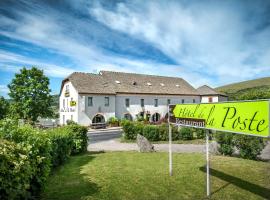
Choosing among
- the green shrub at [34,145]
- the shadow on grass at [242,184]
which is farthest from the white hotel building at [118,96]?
the green shrub at [34,145]

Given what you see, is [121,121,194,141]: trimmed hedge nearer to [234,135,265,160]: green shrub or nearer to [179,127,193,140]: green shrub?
[179,127,193,140]: green shrub

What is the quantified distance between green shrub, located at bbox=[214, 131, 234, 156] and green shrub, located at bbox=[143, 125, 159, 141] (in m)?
8.59

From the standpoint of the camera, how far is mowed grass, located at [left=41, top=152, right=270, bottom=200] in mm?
7043

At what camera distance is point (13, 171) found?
4.28 m

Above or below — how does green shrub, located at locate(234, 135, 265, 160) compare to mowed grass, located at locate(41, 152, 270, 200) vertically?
above

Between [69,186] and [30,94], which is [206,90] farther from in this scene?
[69,186]

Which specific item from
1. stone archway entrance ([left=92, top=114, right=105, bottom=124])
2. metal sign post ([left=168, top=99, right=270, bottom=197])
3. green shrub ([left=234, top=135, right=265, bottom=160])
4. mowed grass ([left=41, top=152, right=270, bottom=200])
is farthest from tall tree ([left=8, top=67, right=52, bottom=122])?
metal sign post ([left=168, top=99, right=270, bottom=197])

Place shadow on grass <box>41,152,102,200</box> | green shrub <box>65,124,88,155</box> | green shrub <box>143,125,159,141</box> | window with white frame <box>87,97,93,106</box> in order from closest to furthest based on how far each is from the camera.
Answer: shadow on grass <box>41,152,102,200</box>, green shrub <box>65,124,88,155</box>, green shrub <box>143,125,159,141</box>, window with white frame <box>87,97,93,106</box>

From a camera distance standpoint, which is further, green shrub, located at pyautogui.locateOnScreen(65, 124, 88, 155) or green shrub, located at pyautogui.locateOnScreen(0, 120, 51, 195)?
green shrub, located at pyautogui.locateOnScreen(65, 124, 88, 155)

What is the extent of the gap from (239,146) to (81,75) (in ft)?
99.8

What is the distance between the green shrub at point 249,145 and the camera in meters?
13.2

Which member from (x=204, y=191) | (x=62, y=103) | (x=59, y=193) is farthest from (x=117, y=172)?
(x=62, y=103)

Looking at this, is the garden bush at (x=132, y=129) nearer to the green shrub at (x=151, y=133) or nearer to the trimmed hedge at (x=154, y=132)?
the trimmed hedge at (x=154, y=132)

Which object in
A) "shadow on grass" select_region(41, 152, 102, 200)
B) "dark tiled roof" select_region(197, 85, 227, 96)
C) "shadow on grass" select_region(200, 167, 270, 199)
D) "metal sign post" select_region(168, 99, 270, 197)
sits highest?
"dark tiled roof" select_region(197, 85, 227, 96)
